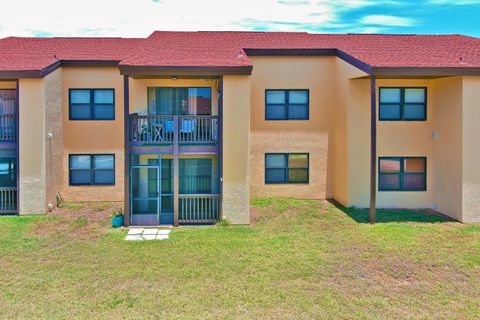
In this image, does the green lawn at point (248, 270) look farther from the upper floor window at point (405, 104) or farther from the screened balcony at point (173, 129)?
the upper floor window at point (405, 104)

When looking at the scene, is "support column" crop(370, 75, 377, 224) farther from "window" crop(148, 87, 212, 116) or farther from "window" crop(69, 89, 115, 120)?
"window" crop(69, 89, 115, 120)

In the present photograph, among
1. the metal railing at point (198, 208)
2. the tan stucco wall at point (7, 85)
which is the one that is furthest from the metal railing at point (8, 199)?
the metal railing at point (198, 208)

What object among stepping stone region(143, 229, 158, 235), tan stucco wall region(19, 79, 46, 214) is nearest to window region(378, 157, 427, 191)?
stepping stone region(143, 229, 158, 235)

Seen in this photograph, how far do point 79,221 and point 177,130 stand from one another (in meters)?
5.09

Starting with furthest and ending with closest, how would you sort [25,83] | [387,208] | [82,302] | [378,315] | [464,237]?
1. [387,208]
2. [25,83]
3. [464,237]
4. [82,302]
5. [378,315]

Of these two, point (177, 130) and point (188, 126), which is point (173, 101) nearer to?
point (188, 126)

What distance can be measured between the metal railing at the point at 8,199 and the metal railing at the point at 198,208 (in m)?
7.01

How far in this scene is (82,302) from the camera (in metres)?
8.66

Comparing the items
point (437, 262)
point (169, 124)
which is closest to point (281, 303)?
point (437, 262)

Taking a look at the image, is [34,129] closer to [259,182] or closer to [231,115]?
[231,115]

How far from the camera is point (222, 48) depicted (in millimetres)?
17953

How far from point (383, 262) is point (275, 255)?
2.94 metres

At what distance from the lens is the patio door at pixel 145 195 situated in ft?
49.4

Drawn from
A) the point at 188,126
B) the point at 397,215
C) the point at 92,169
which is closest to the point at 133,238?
the point at 188,126
